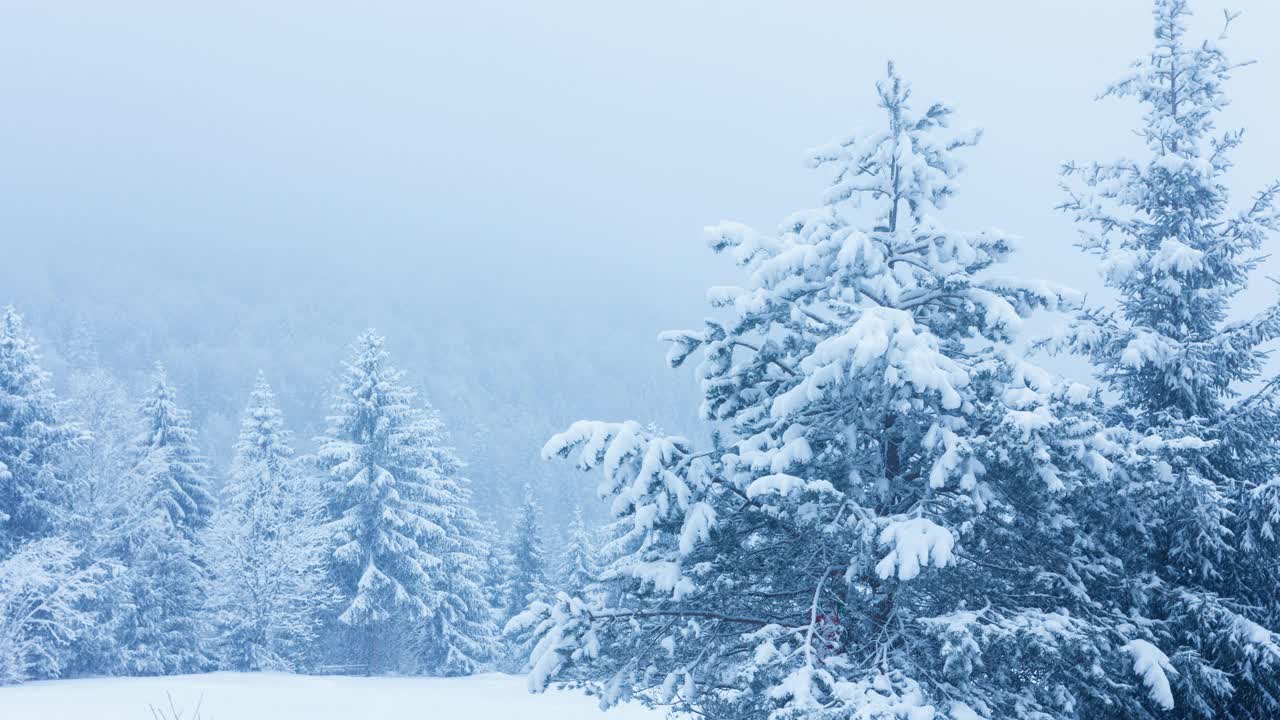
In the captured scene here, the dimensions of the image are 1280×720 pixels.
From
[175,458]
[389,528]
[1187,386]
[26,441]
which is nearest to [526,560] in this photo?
[389,528]

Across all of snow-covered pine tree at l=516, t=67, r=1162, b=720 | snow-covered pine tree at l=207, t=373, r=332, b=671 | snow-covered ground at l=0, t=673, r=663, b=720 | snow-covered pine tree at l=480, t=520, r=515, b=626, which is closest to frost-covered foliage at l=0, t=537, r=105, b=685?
snow-covered ground at l=0, t=673, r=663, b=720

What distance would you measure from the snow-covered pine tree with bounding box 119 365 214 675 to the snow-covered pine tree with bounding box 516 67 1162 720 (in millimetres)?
25176

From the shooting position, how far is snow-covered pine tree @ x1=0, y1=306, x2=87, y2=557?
26.0m

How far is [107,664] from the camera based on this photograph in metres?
29.1

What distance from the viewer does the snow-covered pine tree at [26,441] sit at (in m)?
26.0

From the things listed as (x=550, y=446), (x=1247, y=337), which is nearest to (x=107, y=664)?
(x=550, y=446)

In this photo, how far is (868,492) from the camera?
9.65 m

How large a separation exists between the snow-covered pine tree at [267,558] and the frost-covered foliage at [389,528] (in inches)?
35.4

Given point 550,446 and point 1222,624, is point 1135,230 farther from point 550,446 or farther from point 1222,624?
point 550,446

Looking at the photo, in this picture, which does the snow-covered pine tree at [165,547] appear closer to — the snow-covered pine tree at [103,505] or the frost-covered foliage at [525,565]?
the snow-covered pine tree at [103,505]

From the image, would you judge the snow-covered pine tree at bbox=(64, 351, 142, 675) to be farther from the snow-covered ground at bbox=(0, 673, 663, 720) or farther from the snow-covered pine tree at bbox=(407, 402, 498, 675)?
the snow-covered pine tree at bbox=(407, 402, 498, 675)

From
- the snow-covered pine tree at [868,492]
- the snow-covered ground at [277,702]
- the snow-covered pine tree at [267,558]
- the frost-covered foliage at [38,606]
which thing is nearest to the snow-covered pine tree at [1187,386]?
the snow-covered pine tree at [868,492]

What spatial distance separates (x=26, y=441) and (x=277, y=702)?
50.6 feet

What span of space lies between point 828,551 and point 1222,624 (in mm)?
4508
